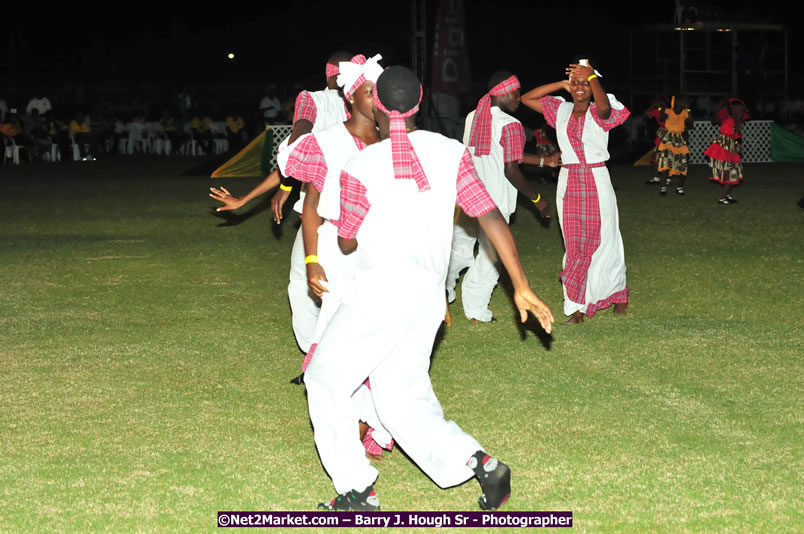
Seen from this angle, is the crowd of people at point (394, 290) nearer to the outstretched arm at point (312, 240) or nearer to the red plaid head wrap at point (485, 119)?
the outstretched arm at point (312, 240)

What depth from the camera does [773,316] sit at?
842cm

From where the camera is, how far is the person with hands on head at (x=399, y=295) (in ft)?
13.2

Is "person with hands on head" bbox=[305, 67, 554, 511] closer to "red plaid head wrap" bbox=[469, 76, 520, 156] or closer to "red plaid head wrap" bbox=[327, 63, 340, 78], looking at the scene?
"red plaid head wrap" bbox=[327, 63, 340, 78]

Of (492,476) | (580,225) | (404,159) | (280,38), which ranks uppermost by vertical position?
(280,38)

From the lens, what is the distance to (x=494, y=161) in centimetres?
860

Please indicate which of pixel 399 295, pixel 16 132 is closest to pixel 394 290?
pixel 399 295

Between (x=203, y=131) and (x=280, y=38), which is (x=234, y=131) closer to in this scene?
(x=203, y=131)

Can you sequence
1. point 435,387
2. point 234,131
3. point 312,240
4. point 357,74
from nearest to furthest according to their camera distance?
point 357,74, point 312,240, point 435,387, point 234,131

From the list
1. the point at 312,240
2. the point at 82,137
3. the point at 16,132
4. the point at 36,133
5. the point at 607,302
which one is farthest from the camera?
the point at 82,137

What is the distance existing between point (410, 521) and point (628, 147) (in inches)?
1010

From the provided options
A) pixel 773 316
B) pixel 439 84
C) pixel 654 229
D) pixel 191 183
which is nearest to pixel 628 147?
pixel 439 84

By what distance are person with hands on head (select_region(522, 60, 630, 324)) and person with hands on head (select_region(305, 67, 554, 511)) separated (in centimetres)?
411

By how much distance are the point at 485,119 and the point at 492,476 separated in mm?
4790

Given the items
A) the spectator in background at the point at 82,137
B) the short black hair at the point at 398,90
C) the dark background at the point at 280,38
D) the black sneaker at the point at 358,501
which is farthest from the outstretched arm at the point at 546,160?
the dark background at the point at 280,38
